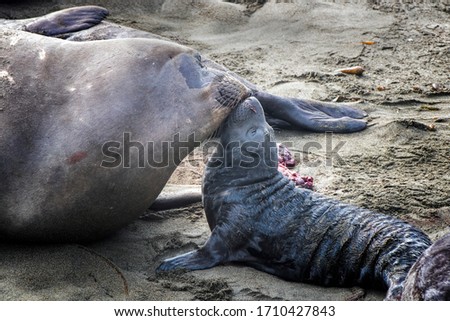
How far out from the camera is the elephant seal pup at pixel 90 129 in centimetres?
357

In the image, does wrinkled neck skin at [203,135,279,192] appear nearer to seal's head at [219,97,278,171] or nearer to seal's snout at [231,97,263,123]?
seal's head at [219,97,278,171]

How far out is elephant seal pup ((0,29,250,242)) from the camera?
3574 mm

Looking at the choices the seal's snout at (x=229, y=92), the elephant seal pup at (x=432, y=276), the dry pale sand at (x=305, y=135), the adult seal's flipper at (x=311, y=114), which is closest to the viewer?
the elephant seal pup at (x=432, y=276)

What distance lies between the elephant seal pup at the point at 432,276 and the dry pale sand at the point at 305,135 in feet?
1.86

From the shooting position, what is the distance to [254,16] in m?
7.86

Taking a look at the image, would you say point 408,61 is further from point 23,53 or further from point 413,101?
point 23,53

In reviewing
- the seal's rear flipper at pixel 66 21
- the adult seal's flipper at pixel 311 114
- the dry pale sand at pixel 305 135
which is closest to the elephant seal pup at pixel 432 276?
the dry pale sand at pixel 305 135

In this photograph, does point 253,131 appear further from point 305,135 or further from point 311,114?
point 311,114

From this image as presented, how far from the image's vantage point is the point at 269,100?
568 centimetres

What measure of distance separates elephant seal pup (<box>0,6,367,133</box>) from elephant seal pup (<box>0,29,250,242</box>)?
67.4 inches

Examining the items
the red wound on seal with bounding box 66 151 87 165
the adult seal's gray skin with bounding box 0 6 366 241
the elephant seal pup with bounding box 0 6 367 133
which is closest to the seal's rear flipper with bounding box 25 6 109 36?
the elephant seal pup with bounding box 0 6 367 133

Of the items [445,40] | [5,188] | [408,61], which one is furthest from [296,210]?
[445,40]

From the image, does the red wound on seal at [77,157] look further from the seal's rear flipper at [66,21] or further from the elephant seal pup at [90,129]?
the seal's rear flipper at [66,21]

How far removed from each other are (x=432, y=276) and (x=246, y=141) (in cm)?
159
